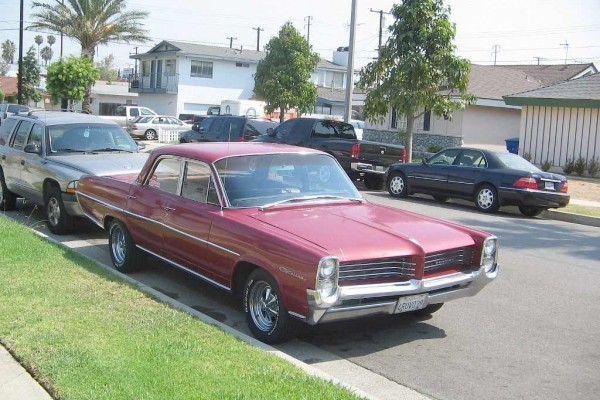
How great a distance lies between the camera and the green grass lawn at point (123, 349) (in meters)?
4.64

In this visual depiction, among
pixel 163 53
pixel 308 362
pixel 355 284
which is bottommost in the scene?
pixel 308 362

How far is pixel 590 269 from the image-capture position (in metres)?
9.86

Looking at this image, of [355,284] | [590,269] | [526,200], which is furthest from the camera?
[526,200]

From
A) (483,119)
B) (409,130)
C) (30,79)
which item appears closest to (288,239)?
(409,130)

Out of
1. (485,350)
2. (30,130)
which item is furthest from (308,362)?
(30,130)

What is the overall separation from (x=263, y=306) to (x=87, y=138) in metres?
6.76

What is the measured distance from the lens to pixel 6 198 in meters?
12.9

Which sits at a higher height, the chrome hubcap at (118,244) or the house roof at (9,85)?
the house roof at (9,85)

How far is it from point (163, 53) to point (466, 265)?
5162 centimetres

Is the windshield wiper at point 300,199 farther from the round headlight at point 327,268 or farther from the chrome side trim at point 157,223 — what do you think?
the round headlight at point 327,268

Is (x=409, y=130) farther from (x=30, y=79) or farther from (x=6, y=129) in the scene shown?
(x=30, y=79)

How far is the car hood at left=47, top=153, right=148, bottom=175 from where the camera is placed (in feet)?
34.0

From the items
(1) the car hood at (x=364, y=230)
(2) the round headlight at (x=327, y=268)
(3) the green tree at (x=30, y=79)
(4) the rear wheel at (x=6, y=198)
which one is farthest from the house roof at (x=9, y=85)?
(2) the round headlight at (x=327, y=268)

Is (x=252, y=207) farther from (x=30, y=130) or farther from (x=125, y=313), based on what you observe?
(x=30, y=130)
